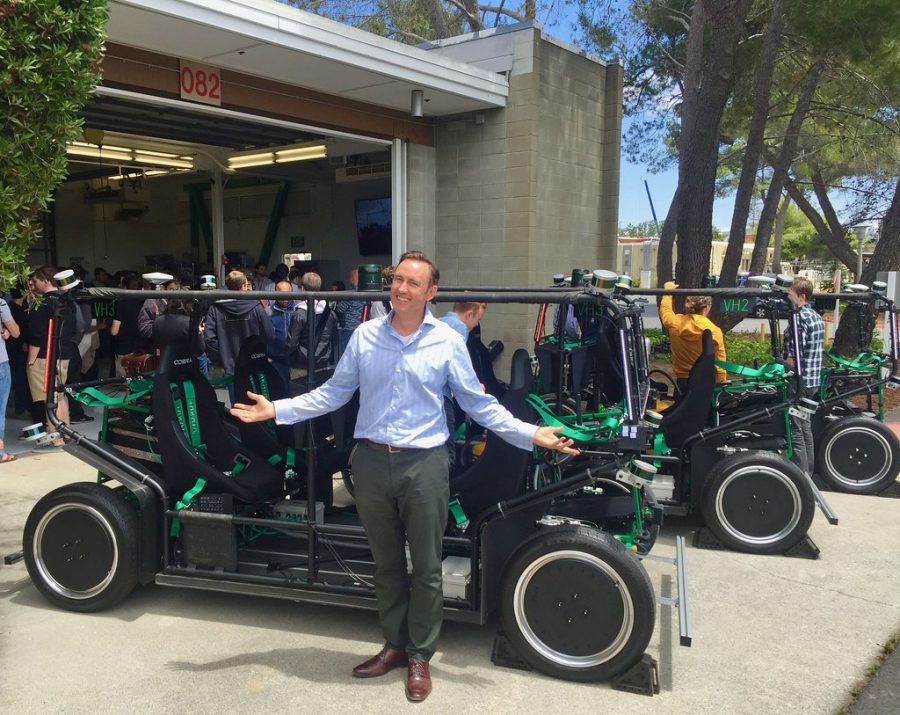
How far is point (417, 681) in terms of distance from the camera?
3400 millimetres

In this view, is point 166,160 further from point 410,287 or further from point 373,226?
point 410,287

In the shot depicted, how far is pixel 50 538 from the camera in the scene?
165 inches

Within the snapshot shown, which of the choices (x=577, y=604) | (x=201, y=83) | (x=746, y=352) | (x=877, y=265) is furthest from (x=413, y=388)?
(x=746, y=352)

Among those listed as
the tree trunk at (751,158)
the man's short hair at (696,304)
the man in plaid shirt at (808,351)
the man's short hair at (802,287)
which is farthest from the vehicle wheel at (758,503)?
the tree trunk at (751,158)

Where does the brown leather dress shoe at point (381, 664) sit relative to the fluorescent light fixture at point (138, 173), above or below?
below

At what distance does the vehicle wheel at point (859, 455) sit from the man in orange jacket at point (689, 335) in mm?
1382

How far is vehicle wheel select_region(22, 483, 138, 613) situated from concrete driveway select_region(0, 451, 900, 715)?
0.14 meters

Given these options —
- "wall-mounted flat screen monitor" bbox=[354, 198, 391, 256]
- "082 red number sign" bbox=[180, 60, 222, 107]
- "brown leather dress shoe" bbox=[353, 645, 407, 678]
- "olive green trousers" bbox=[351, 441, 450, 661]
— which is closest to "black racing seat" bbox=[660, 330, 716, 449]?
"olive green trousers" bbox=[351, 441, 450, 661]

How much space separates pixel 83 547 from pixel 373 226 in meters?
10.7

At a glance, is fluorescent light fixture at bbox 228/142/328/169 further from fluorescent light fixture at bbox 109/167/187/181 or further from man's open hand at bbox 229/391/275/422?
man's open hand at bbox 229/391/275/422

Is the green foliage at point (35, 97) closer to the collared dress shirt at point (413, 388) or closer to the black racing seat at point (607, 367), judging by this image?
the collared dress shirt at point (413, 388)

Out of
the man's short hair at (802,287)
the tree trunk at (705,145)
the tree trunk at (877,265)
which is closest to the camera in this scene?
the man's short hair at (802,287)

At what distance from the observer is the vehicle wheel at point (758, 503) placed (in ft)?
16.9

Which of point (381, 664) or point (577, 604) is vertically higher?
point (577, 604)
